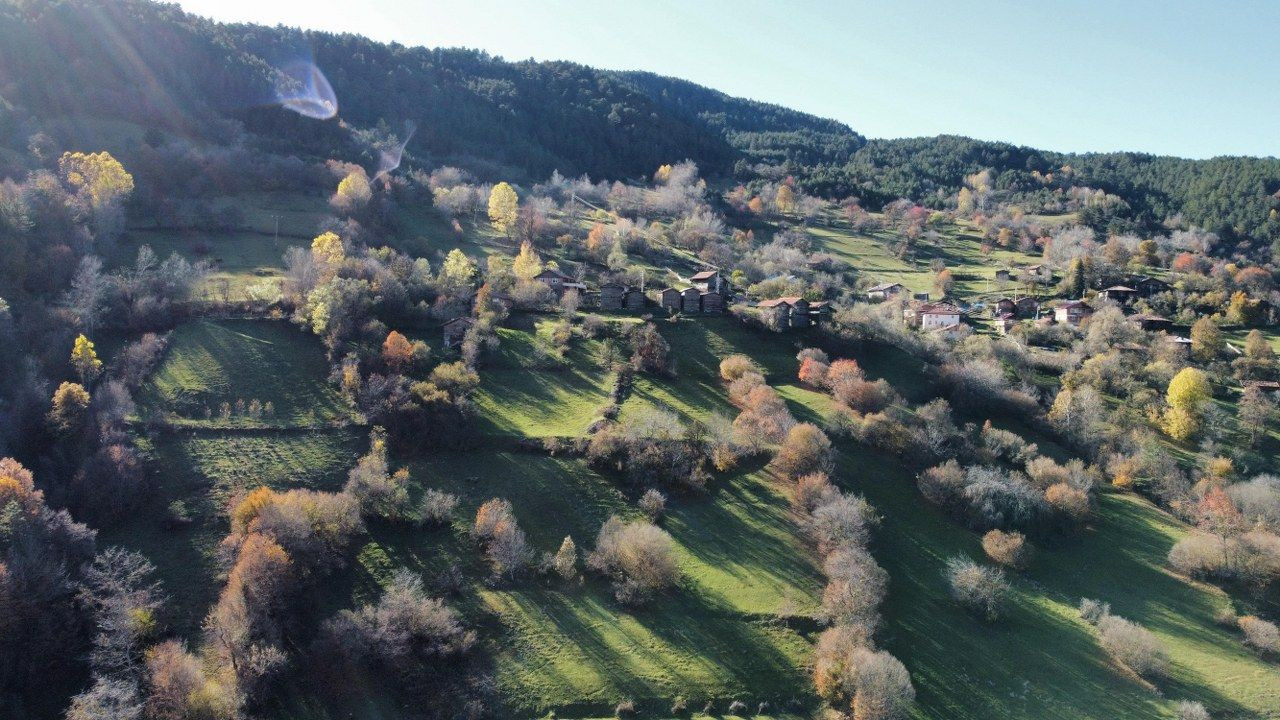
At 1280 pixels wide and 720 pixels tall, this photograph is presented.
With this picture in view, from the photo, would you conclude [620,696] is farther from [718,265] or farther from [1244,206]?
[1244,206]

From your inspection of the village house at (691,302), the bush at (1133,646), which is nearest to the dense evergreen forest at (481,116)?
the village house at (691,302)

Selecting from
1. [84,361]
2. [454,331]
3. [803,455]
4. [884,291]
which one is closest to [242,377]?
[84,361]

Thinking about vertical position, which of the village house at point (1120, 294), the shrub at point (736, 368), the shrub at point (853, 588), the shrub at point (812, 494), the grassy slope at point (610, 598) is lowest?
the grassy slope at point (610, 598)

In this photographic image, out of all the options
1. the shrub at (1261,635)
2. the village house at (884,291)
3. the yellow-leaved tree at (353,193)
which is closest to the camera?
the shrub at (1261,635)

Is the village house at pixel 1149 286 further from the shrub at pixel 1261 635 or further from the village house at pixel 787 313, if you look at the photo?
the shrub at pixel 1261 635

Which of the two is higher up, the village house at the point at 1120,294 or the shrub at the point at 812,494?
the village house at the point at 1120,294

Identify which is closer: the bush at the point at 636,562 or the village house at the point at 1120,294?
the bush at the point at 636,562

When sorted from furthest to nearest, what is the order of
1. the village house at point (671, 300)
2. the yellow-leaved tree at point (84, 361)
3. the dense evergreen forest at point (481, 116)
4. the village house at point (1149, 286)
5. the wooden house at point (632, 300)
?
1. the dense evergreen forest at point (481, 116)
2. the village house at point (1149, 286)
3. the wooden house at point (632, 300)
4. the village house at point (671, 300)
5. the yellow-leaved tree at point (84, 361)
